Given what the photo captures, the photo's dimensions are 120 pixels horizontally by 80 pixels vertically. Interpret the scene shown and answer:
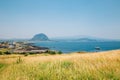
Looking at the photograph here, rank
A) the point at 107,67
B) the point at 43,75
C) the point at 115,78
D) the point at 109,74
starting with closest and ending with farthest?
the point at 115,78 < the point at 109,74 < the point at 43,75 < the point at 107,67

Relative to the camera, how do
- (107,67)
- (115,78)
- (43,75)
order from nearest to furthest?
(115,78)
(43,75)
(107,67)

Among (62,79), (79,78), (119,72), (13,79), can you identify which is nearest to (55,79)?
(62,79)

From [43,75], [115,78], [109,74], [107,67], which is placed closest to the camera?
[115,78]

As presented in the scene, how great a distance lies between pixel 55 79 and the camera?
4.90 metres

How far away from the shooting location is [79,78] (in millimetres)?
4938

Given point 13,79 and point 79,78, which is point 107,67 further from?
point 13,79

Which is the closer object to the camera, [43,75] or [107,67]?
[43,75]

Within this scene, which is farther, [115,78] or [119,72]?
Answer: [119,72]

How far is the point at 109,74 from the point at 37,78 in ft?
6.49

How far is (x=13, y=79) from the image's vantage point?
5.26 m

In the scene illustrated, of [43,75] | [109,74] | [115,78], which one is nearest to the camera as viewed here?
[115,78]

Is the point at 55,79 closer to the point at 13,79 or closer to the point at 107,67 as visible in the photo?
the point at 13,79

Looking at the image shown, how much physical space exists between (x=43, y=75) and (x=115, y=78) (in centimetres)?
200

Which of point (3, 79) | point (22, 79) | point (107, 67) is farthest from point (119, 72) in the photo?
point (3, 79)
